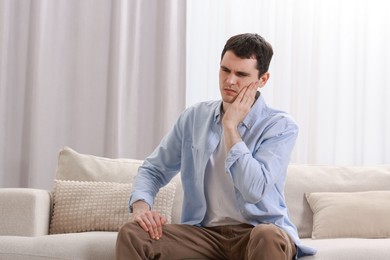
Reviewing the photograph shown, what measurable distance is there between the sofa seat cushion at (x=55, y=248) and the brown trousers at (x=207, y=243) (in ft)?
1.01

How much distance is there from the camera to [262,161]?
245 cm

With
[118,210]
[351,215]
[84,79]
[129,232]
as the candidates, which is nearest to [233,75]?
[129,232]

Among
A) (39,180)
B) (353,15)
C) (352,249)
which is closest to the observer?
(352,249)

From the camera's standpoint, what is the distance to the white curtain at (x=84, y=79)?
420 cm

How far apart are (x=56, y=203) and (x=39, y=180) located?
1.07 metres

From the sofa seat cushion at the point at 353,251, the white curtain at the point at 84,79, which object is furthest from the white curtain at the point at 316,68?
the sofa seat cushion at the point at 353,251

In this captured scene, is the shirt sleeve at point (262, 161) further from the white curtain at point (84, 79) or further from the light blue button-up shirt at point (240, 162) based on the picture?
the white curtain at point (84, 79)

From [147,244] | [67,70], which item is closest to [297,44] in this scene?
[67,70]

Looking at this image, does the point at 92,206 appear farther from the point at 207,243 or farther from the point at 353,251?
the point at 353,251

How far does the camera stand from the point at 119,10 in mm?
4289

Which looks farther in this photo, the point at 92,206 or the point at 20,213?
the point at 92,206

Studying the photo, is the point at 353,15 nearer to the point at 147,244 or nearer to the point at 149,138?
the point at 149,138

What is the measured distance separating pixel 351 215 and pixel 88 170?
1.22m

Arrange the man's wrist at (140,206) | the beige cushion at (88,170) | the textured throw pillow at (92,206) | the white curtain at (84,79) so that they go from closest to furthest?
the man's wrist at (140,206) < the textured throw pillow at (92,206) < the beige cushion at (88,170) < the white curtain at (84,79)
